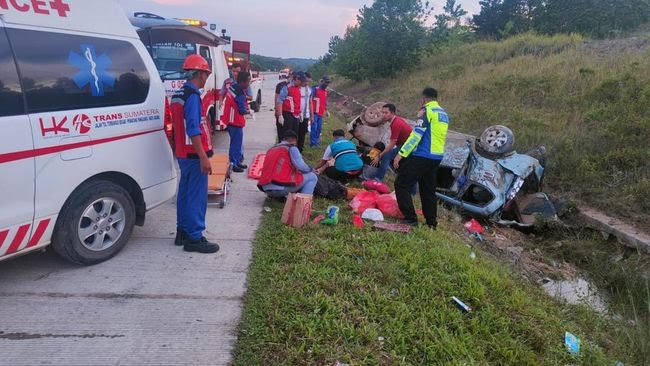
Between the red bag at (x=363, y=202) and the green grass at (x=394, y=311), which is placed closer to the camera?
the green grass at (x=394, y=311)

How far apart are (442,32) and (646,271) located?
1099 inches

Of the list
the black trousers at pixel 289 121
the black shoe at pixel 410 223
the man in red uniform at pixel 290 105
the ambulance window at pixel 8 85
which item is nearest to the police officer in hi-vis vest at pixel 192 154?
the ambulance window at pixel 8 85

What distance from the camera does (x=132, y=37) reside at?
420cm

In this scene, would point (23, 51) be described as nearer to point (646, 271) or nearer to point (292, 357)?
point (292, 357)

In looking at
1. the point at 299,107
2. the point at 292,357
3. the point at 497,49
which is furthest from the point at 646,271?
the point at 497,49

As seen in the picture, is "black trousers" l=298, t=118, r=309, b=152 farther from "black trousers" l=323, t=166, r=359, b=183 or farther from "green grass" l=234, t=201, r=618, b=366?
"green grass" l=234, t=201, r=618, b=366

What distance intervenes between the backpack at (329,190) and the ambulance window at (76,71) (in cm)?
284

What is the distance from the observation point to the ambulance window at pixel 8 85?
10.1 feet

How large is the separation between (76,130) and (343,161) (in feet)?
14.3

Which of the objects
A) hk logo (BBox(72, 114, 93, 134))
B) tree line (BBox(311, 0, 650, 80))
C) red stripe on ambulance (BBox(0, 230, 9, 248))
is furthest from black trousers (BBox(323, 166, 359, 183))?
tree line (BBox(311, 0, 650, 80))

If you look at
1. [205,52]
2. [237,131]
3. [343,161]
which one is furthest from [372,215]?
[205,52]

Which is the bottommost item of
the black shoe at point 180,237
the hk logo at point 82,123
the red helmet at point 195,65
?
the black shoe at point 180,237

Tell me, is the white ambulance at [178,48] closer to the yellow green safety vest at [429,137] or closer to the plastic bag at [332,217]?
the plastic bag at [332,217]

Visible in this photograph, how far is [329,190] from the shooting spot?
21.2 feet
